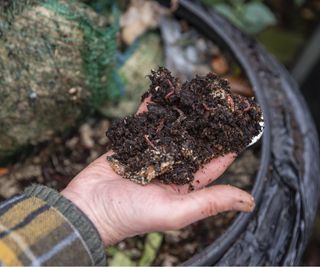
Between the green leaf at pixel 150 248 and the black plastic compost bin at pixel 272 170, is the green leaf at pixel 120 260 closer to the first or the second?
the green leaf at pixel 150 248

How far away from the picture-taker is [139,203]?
1.00 m

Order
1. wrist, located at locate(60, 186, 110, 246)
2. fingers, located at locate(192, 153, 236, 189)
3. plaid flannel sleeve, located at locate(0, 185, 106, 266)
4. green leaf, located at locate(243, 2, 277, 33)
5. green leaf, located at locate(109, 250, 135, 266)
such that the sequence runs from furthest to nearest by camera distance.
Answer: green leaf, located at locate(243, 2, 277, 33) → green leaf, located at locate(109, 250, 135, 266) → fingers, located at locate(192, 153, 236, 189) → wrist, located at locate(60, 186, 110, 246) → plaid flannel sleeve, located at locate(0, 185, 106, 266)

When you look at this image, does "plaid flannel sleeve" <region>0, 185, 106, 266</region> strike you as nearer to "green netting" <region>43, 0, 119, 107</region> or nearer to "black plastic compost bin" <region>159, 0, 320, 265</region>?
"black plastic compost bin" <region>159, 0, 320, 265</region>

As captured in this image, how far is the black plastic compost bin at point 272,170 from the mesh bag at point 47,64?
40 centimetres

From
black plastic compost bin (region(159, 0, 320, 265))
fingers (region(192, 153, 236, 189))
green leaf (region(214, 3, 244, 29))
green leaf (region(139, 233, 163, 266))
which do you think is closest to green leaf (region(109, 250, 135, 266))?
green leaf (region(139, 233, 163, 266))

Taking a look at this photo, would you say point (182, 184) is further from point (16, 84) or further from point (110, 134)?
point (16, 84)

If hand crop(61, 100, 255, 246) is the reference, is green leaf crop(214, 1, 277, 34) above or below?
above

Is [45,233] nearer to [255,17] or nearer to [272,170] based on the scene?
[272,170]

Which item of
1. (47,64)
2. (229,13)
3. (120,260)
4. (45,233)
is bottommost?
(120,260)

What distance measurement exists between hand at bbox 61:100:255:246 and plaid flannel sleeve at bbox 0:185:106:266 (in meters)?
0.05

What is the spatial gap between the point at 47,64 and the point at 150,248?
2.06 feet

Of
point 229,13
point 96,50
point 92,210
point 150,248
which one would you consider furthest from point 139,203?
point 229,13

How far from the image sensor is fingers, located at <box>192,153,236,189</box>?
1132 millimetres

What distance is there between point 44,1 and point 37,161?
534 mm
